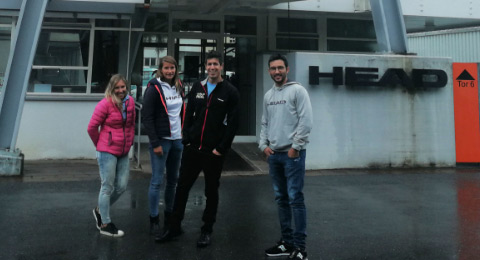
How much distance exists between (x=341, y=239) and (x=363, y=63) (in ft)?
19.0

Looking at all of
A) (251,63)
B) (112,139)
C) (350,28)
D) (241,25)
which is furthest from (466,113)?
(112,139)

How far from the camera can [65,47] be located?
11.3 m

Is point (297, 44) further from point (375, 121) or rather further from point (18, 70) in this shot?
point (18, 70)

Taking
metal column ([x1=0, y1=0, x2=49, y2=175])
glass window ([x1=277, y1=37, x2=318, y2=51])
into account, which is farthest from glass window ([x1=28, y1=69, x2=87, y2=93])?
glass window ([x1=277, y1=37, x2=318, y2=51])

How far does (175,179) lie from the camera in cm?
514

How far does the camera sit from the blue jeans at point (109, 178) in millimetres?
4949

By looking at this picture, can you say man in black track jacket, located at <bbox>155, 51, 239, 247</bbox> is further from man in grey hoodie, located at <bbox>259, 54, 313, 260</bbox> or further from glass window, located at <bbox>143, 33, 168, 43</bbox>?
glass window, located at <bbox>143, 33, 168, 43</bbox>

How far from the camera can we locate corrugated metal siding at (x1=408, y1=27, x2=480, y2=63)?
1797 cm

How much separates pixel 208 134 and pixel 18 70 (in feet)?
19.9

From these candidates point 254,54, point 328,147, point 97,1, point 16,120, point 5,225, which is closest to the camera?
point 5,225

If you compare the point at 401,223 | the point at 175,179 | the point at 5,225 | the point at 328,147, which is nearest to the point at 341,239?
the point at 401,223

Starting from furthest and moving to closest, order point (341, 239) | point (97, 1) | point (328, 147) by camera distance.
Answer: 1. point (97, 1)
2. point (328, 147)
3. point (341, 239)

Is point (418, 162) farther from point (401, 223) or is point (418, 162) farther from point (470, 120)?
point (401, 223)

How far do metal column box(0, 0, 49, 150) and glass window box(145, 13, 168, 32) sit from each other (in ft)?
12.3
